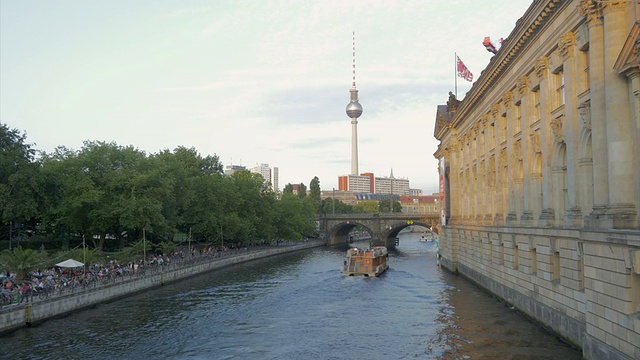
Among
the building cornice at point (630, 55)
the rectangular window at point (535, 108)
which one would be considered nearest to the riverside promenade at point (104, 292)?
the rectangular window at point (535, 108)

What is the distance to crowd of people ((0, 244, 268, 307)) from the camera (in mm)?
39856

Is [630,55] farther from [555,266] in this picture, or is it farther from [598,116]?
[555,266]

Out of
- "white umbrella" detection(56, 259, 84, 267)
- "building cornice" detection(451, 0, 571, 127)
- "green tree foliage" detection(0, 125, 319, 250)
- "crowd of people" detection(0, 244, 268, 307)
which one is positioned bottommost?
"crowd of people" detection(0, 244, 268, 307)

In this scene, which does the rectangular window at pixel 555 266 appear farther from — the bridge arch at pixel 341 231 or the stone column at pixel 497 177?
the bridge arch at pixel 341 231

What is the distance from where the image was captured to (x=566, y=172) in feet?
107

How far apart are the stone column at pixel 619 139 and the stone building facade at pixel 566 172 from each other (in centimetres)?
4

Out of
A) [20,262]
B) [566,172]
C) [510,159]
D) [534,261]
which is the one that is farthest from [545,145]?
[20,262]

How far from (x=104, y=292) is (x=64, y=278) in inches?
136

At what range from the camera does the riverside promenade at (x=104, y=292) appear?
3716cm

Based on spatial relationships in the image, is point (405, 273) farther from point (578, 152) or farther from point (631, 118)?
point (631, 118)

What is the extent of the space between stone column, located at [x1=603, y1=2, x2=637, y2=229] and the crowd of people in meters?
35.5

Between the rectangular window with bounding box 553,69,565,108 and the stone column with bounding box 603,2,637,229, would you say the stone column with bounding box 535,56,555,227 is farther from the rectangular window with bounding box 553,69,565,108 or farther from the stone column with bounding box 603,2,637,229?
the stone column with bounding box 603,2,637,229

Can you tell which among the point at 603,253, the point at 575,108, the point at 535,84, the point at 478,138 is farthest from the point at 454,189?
the point at 603,253

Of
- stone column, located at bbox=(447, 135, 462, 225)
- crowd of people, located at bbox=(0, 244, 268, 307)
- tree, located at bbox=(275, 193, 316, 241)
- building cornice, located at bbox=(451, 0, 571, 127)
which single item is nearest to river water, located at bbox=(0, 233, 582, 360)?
crowd of people, located at bbox=(0, 244, 268, 307)
